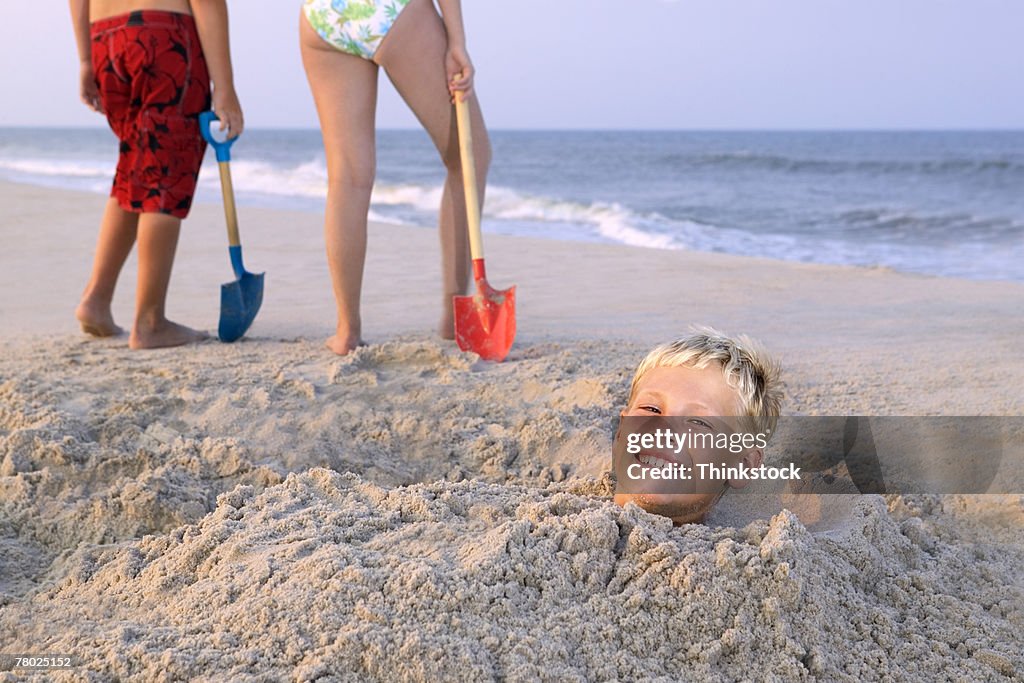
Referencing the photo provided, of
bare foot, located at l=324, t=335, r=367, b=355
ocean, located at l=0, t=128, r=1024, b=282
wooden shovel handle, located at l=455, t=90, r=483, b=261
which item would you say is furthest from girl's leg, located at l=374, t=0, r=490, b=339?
ocean, located at l=0, t=128, r=1024, b=282

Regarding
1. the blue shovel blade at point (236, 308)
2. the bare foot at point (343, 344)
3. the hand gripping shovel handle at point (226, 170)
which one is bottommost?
the bare foot at point (343, 344)

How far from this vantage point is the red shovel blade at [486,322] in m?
2.99

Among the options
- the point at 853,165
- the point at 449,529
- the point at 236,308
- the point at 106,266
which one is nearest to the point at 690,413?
the point at 449,529

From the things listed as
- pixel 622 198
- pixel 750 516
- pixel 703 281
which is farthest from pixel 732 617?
pixel 622 198

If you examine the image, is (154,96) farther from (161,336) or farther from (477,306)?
(477,306)

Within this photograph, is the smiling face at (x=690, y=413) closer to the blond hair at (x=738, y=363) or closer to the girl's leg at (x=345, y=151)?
the blond hair at (x=738, y=363)

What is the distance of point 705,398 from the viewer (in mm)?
1812

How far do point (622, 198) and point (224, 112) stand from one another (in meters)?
11.3

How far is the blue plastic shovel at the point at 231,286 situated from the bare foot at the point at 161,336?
0.37 feet

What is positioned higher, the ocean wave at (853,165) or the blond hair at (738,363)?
the ocean wave at (853,165)

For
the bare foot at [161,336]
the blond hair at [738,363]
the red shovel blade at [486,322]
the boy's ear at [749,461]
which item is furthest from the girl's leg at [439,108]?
the boy's ear at [749,461]

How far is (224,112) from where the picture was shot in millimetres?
3244

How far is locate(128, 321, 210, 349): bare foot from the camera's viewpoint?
3.16 metres

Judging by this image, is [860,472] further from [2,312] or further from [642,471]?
[2,312]
